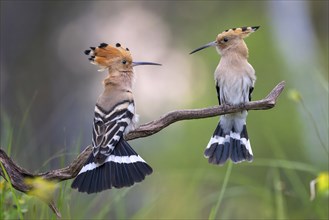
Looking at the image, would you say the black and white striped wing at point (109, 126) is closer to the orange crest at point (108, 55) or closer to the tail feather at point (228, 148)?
the orange crest at point (108, 55)

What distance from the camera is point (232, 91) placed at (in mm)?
3078

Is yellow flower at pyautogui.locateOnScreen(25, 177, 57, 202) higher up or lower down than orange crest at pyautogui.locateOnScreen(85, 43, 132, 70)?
lower down

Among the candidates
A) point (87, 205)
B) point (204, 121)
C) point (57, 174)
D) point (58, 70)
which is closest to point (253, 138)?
point (204, 121)

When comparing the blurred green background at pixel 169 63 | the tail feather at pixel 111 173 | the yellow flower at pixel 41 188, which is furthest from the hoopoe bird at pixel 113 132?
the blurred green background at pixel 169 63

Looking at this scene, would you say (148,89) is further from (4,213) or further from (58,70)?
(4,213)

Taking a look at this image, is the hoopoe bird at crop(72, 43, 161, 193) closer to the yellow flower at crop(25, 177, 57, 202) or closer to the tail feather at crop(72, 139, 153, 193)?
the tail feather at crop(72, 139, 153, 193)

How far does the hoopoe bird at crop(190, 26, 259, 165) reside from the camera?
2.78 meters

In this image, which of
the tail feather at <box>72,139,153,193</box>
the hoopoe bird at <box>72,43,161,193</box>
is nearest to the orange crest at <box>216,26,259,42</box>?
the hoopoe bird at <box>72,43,161,193</box>

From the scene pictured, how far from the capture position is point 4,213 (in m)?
2.56

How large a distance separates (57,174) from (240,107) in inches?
27.5

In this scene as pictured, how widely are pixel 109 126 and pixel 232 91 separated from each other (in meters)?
0.64

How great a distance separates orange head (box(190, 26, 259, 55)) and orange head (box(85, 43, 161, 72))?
299 millimetres

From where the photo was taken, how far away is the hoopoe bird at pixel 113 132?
2301 mm

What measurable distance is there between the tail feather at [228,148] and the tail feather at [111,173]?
1.18ft
